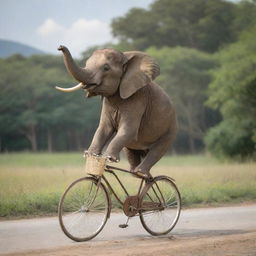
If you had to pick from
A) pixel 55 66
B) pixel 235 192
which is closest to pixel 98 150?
pixel 235 192

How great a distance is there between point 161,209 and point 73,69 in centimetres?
252

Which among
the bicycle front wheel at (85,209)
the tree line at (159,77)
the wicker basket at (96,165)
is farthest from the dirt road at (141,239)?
the tree line at (159,77)

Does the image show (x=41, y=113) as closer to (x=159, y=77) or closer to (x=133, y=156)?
(x=159, y=77)

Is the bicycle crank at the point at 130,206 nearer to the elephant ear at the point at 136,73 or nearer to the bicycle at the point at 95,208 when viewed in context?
the bicycle at the point at 95,208

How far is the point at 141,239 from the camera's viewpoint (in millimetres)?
8734

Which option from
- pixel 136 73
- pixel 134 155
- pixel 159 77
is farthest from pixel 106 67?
pixel 159 77

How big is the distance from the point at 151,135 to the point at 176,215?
1.22 meters

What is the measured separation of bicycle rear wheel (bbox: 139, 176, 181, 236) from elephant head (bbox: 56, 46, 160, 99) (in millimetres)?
1428

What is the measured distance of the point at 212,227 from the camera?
980 cm

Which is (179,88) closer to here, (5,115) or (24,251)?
(5,115)

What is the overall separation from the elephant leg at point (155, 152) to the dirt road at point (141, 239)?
0.91 m

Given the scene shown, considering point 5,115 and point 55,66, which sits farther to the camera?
point 55,66

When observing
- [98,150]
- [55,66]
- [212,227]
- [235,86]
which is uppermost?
[55,66]

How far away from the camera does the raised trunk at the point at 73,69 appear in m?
8.09
